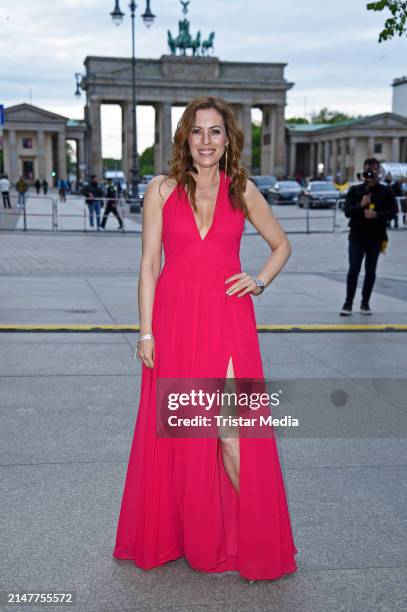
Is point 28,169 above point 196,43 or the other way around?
the other way around

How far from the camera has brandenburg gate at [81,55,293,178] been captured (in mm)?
88438

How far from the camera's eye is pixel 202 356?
3143 millimetres

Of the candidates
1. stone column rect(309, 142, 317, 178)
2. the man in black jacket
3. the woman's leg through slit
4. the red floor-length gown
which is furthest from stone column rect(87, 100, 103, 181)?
the woman's leg through slit

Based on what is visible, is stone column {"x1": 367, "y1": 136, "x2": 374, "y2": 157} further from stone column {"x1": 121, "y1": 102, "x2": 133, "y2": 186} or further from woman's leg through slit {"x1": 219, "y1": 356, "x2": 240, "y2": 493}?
woman's leg through slit {"x1": 219, "y1": 356, "x2": 240, "y2": 493}

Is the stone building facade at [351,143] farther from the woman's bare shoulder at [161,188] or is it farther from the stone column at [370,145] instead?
the woman's bare shoulder at [161,188]

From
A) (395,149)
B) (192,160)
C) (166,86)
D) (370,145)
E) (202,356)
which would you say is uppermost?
(166,86)

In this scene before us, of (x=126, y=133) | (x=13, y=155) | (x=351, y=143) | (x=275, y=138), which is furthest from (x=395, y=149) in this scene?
(x=13, y=155)

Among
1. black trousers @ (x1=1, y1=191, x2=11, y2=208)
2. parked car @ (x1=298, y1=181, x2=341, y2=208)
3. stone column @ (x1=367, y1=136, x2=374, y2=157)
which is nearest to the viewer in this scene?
black trousers @ (x1=1, y1=191, x2=11, y2=208)

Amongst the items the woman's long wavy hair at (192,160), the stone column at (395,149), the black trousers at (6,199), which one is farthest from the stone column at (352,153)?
the woman's long wavy hair at (192,160)

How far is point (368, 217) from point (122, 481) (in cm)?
589

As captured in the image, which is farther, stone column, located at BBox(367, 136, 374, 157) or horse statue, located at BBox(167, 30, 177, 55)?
stone column, located at BBox(367, 136, 374, 157)

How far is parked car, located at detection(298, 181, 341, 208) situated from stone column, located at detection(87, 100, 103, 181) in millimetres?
51776

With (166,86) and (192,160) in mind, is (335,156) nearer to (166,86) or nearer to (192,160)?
(166,86)

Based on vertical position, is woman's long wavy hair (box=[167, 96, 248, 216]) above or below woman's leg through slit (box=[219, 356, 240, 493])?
above
